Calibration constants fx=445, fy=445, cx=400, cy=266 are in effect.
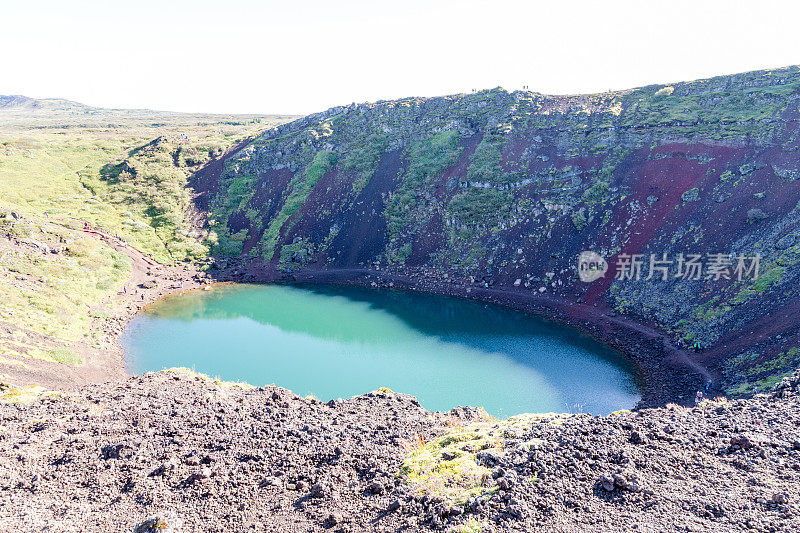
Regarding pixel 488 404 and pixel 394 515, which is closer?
pixel 394 515

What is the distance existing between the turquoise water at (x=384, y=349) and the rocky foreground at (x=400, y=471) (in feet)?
32.6

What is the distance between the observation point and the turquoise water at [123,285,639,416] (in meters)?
28.4

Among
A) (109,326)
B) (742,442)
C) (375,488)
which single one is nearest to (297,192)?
(109,326)

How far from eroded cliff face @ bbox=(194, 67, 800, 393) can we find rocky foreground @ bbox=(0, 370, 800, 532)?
12919 millimetres

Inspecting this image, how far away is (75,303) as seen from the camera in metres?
37.4

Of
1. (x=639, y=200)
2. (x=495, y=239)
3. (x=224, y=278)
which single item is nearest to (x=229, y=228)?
(x=224, y=278)

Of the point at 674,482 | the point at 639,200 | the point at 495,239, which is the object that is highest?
the point at 639,200

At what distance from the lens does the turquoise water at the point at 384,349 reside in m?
28.4

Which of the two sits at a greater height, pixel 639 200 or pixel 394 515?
pixel 639 200

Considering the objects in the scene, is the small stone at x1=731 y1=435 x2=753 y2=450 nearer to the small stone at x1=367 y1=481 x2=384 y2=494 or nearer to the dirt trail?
the small stone at x1=367 y1=481 x2=384 y2=494

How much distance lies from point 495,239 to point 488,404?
23.7 meters

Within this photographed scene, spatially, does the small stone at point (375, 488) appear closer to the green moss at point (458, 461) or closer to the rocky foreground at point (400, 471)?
the rocky foreground at point (400, 471)

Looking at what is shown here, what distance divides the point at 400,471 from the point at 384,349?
2197cm

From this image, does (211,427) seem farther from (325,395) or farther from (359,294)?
(359,294)
